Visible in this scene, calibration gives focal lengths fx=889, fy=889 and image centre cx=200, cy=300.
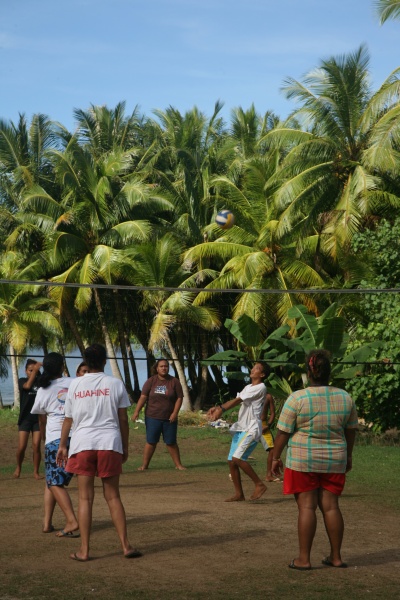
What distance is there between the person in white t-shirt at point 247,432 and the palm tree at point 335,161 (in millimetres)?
13784

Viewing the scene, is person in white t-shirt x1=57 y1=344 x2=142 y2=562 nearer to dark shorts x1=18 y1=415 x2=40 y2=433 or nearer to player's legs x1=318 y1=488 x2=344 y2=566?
player's legs x1=318 y1=488 x2=344 y2=566

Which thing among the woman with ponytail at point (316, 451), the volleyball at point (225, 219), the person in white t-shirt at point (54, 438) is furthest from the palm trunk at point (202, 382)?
the woman with ponytail at point (316, 451)

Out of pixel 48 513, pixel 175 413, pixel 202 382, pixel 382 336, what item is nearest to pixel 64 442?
pixel 48 513

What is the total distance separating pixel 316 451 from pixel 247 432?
351 centimetres

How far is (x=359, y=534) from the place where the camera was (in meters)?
7.54

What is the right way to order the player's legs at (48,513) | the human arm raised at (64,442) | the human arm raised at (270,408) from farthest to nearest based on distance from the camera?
the human arm raised at (270,408)
the player's legs at (48,513)
the human arm raised at (64,442)

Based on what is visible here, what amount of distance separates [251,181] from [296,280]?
127 inches

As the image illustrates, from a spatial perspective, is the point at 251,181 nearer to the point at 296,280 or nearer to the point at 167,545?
the point at 296,280

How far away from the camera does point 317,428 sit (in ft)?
19.7

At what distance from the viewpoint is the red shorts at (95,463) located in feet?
20.7

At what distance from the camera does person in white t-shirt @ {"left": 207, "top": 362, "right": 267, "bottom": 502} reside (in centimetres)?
935

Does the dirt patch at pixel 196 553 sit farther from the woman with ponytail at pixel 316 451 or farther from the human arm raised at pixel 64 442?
the human arm raised at pixel 64 442

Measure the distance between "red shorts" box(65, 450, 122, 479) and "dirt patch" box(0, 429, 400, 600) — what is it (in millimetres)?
651

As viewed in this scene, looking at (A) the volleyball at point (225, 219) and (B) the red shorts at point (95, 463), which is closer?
(B) the red shorts at point (95, 463)
